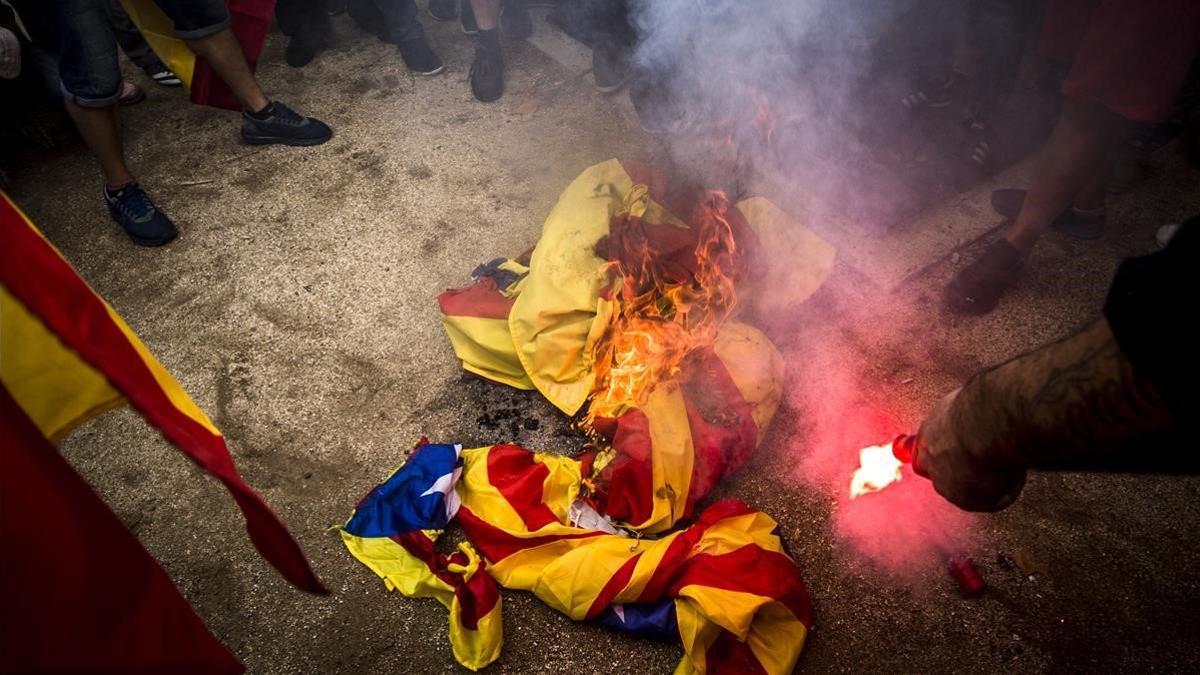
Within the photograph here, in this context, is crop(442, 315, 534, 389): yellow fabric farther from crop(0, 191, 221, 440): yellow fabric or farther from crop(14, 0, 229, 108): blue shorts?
crop(14, 0, 229, 108): blue shorts

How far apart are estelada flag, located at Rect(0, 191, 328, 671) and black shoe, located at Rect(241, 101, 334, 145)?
350 cm

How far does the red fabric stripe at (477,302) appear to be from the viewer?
3.00 m

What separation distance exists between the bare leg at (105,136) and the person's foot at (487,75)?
2.22m

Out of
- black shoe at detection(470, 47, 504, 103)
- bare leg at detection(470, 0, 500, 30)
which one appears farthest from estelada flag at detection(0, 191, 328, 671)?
bare leg at detection(470, 0, 500, 30)

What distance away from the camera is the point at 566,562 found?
222 cm

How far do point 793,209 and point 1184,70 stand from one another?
5.58 feet

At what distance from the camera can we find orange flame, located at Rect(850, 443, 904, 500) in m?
2.54

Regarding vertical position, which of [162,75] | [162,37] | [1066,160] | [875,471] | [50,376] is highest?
[50,376]

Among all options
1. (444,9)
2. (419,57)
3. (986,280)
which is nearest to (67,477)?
(986,280)

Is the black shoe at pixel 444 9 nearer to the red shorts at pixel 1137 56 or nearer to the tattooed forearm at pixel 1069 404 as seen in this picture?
the red shorts at pixel 1137 56

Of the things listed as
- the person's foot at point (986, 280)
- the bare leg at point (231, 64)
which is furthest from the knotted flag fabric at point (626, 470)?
the bare leg at point (231, 64)

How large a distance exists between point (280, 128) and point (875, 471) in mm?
4186

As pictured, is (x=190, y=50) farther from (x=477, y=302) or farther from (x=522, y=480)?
(x=522, y=480)

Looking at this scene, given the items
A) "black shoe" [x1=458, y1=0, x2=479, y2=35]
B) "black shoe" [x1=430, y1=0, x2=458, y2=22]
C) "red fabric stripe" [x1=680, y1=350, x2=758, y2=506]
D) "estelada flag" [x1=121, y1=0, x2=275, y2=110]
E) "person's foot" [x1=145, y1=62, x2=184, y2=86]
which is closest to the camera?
"red fabric stripe" [x1=680, y1=350, x2=758, y2=506]
